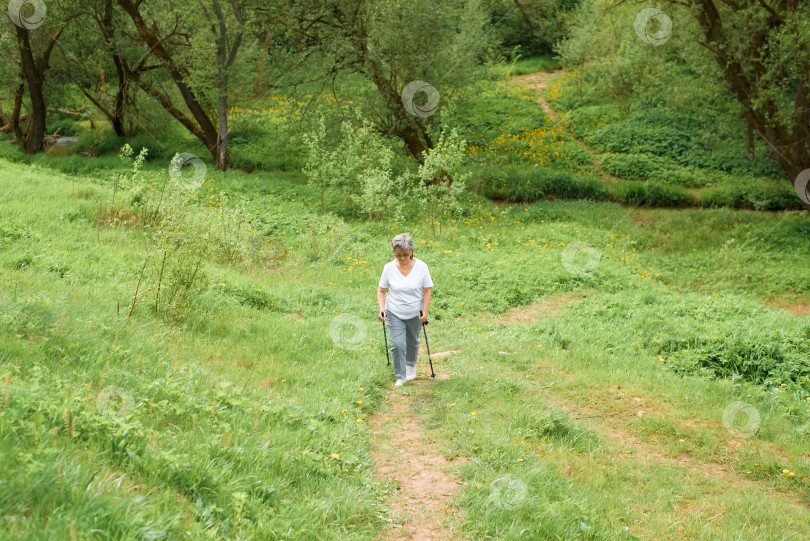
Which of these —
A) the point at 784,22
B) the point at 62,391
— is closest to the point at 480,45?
the point at 784,22

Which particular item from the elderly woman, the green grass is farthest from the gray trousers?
the green grass

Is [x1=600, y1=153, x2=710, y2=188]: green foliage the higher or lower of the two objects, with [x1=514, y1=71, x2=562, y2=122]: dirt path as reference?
lower

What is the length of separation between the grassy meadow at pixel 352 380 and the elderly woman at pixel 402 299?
1.37ft

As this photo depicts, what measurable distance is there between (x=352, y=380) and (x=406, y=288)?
114 centimetres

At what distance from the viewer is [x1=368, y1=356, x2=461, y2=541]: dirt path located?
152 inches

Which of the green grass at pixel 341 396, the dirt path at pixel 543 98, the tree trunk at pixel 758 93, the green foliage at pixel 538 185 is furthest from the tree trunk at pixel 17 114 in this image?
the tree trunk at pixel 758 93

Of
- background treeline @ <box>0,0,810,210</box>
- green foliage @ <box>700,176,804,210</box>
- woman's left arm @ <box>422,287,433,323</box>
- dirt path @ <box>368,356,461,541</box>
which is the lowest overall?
dirt path @ <box>368,356,461,541</box>

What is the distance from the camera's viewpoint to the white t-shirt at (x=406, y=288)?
659cm

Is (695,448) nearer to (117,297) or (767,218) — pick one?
(117,297)

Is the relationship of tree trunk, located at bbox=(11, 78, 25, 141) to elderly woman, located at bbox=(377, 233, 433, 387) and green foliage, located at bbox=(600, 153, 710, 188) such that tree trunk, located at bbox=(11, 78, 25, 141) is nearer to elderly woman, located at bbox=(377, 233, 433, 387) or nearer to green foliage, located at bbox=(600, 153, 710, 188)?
elderly woman, located at bbox=(377, 233, 433, 387)

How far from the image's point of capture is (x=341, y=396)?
5840 mm

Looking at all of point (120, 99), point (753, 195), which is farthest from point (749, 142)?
point (120, 99)

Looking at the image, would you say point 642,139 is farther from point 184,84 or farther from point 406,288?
point 406,288

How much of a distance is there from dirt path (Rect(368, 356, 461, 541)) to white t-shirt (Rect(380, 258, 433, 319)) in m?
0.91
